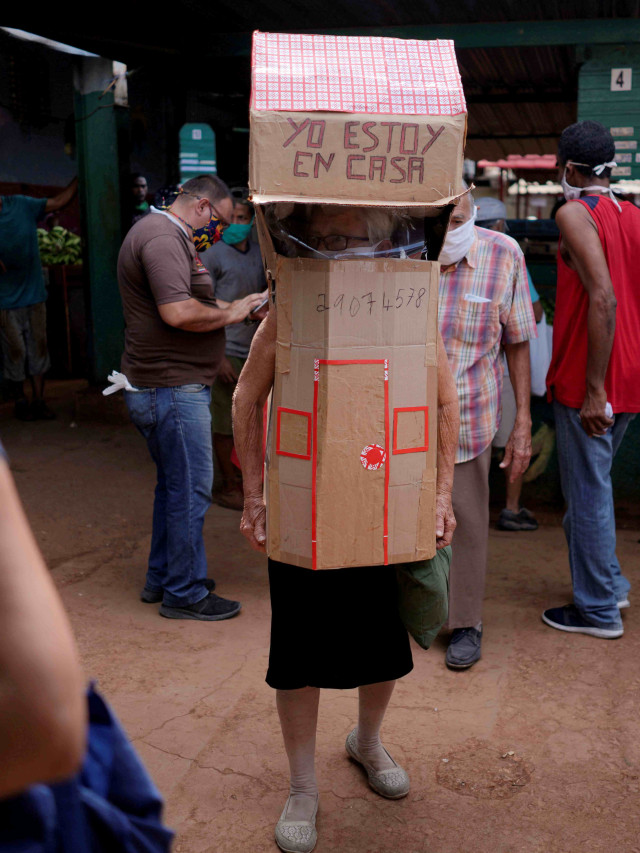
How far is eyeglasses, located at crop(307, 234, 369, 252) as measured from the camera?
211 centimetres

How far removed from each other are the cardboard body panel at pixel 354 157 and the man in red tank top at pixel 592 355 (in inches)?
67.6

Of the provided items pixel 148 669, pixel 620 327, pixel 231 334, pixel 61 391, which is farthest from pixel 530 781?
pixel 61 391

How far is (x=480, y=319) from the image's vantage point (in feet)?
10.8

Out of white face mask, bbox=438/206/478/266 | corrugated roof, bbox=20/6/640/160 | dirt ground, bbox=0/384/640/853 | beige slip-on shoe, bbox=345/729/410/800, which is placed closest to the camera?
dirt ground, bbox=0/384/640/853

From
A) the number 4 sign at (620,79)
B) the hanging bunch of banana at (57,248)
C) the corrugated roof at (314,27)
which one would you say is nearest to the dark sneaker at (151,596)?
the corrugated roof at (314,27)

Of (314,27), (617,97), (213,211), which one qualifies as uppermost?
(314,27)

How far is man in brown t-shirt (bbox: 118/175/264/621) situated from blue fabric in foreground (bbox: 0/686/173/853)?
2.78 metres

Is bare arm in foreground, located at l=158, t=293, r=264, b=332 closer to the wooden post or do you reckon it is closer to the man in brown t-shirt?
the man in brown t-shirt

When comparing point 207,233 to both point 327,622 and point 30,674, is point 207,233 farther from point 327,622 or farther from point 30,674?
point 30,674

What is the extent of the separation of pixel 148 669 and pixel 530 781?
158 centimetres

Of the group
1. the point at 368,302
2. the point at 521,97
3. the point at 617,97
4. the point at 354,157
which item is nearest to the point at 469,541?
the point at 368,302

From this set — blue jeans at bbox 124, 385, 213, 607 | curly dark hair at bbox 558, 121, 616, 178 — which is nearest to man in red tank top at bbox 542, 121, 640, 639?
curly dark hair at bbox 558, 121, 616, 178

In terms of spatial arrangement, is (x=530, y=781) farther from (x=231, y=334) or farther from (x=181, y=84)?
(x=181, y=84)

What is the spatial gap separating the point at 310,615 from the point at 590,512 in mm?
1857
